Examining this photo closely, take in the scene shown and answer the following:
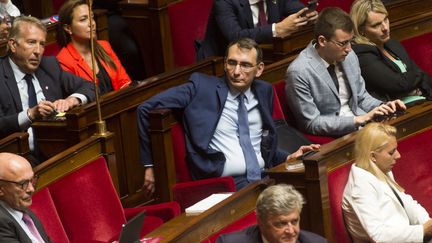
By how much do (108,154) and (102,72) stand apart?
59 centimetres

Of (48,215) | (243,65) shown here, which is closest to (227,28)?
(243,65)

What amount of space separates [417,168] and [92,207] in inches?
31.7

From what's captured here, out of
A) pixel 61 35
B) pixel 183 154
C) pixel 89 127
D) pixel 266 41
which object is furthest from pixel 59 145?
pixel 266 41

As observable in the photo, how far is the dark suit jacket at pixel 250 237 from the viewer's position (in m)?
2.12

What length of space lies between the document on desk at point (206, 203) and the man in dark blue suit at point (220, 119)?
285mm

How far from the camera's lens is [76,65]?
312 centimetres

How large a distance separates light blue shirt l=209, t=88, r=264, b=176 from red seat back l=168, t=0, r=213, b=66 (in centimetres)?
74

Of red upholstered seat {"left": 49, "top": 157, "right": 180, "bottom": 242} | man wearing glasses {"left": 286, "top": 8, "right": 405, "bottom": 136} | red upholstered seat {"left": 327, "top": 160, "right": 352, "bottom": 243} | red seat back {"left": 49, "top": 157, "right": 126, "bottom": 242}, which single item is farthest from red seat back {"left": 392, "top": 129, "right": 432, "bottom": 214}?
red seat back {"left": 49, "top": 157, "right": 126, "bottom": 242}

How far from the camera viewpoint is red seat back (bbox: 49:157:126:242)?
2.47m

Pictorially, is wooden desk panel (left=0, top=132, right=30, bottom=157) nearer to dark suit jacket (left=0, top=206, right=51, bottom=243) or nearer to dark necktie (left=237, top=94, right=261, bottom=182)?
dark suit jacket (left=0, top=206, right=51, bottom=243)

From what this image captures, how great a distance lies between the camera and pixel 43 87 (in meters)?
2.92

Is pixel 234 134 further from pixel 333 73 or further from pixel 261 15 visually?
pixel 261 15

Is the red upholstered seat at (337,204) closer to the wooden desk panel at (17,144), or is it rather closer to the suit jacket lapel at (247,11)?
the wooden desk panel at (17,144)

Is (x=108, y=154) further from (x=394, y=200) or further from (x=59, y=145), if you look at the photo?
(x=394, y=200)
